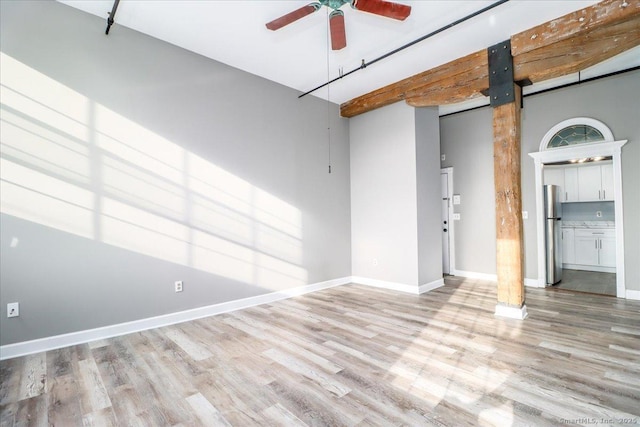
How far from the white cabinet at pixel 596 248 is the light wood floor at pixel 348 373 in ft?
10.3

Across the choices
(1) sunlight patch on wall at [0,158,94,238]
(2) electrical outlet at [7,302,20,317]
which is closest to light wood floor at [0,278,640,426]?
(2) electrical outlet at [7,302,20,317]

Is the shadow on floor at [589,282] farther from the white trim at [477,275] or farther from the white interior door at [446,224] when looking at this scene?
the white interior door at [446,224]

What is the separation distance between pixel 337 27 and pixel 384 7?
16.1 inches

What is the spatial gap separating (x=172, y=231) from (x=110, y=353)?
4.51 ft

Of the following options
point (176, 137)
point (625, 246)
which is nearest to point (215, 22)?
point (176, 137)

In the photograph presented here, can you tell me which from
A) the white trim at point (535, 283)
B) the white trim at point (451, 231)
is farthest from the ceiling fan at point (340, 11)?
the white trim at point (535, 283)

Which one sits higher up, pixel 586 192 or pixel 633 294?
pixel 586 192

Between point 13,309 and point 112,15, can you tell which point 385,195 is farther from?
point 13,309

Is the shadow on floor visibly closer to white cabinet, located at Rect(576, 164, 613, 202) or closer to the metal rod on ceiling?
white cabinet, located at Rect(576, 164, 613, 202)

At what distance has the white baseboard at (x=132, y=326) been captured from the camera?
112 inches

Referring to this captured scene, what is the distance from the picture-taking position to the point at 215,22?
3.38 m

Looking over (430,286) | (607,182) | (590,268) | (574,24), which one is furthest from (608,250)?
(574,24)

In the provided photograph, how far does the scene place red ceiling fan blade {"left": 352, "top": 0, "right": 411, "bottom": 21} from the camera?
244 centimetres

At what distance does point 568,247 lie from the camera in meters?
6.87
